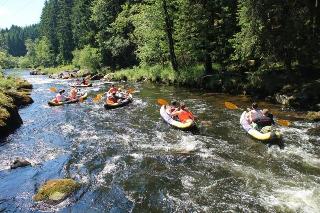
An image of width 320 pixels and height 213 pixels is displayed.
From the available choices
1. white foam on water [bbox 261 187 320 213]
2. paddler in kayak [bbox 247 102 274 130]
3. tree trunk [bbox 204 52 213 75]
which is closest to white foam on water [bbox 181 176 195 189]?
white foam on water [bbox 261 187 320 213]

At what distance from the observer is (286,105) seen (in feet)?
61.9

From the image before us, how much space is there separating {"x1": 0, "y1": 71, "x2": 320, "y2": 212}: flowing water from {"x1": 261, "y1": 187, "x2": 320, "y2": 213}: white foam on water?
2 centimetres

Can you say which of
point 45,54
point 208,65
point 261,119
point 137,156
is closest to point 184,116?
point 261,119

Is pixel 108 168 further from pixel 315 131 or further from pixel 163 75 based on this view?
pixel 163 75

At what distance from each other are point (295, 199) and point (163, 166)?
171 inches

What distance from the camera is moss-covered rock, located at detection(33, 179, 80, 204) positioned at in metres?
10.1

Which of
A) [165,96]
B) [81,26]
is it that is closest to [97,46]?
[81,26]

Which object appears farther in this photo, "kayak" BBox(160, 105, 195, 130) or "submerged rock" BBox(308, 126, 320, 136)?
"kayak" BBox(160, 105, 195, 130)

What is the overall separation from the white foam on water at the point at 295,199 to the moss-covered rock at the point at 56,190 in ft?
17.6

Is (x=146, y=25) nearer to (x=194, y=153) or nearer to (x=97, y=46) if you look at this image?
(x=194, y=153)

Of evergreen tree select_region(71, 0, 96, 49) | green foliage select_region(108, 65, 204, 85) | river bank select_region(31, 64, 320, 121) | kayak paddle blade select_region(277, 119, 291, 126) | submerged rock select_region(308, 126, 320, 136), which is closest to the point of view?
submerged rock select_region(308, 126, 320, 136)

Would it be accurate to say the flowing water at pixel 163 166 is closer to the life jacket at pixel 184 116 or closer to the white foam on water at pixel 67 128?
the white foam on water at pixel 67 128

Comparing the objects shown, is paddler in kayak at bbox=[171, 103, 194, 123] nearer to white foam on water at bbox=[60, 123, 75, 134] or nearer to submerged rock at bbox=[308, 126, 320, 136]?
submerged rock at bbox=[308, 126, 320, 136]

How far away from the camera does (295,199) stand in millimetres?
9250
